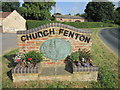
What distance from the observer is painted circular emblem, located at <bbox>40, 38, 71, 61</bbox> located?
16.7 ft

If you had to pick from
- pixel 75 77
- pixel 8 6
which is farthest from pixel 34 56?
pixel 8 6

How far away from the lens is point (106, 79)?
431 centimetres

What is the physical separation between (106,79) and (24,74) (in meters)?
3.43

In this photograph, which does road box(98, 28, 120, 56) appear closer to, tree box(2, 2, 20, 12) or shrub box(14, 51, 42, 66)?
shrub box(14, 51, 42, 66)

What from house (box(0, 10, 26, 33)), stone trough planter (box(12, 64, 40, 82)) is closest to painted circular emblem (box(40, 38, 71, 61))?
stone trough planter (box(12, 64, 40, 82))

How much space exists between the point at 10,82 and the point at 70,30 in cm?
354

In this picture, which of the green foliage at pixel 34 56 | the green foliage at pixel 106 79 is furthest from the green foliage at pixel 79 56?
the green foliage at pixel 34 56

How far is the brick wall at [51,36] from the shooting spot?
5.03 m

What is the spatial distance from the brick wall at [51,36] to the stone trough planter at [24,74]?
4.13 feet

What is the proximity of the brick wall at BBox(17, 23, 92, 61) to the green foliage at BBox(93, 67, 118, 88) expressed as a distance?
5.41 ft

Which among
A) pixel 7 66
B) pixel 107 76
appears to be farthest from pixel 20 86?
pixel 107 76

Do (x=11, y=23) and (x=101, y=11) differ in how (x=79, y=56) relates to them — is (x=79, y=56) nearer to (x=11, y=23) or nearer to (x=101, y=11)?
(x=11, y=23)

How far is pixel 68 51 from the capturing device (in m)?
5.28

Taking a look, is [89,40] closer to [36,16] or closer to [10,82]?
[10,82]
